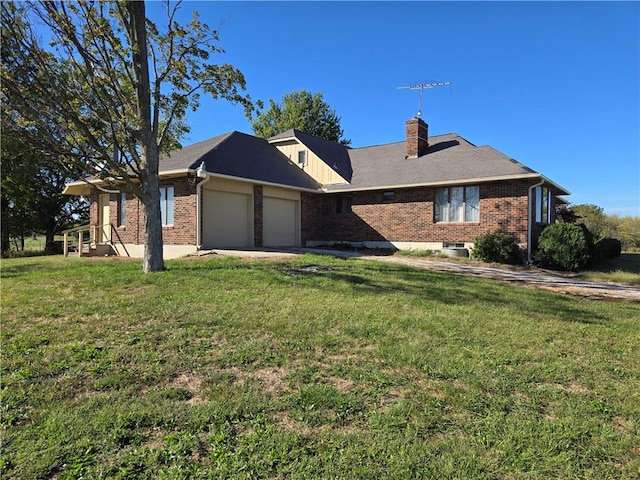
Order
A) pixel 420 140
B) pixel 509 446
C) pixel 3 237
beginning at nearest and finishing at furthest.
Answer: pixel 509 446
pixel 420 140
pixel 3 237

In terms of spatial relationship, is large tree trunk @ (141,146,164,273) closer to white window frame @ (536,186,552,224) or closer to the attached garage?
the attached garage

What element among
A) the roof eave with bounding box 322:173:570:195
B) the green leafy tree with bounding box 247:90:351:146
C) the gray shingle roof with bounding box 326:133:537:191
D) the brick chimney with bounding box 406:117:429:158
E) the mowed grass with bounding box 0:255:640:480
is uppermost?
the green leafy tree with bounding box 247:90:351:146

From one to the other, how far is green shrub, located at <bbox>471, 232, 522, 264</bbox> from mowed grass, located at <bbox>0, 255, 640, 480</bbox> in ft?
22.6

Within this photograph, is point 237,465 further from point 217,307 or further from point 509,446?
point 217,307

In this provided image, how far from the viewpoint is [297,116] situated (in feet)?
115

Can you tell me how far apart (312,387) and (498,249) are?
457 inches

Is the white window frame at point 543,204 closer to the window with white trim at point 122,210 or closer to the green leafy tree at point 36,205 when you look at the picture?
the window with white trim at point 122,210

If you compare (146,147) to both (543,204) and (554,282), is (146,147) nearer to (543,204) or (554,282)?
(554,282)

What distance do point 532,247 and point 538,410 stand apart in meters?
12.3

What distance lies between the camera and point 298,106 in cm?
3538

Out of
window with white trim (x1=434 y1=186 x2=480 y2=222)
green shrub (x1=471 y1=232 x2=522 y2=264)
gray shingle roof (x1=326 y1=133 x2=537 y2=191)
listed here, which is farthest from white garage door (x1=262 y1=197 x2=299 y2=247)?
green shrub (x1=471 y1=232 x2=522 y2=264)

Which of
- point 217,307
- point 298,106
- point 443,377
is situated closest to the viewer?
point 443,377

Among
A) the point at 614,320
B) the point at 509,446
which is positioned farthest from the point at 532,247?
the point at 509,446

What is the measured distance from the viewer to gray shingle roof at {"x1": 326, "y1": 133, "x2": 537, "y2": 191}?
15.0m
